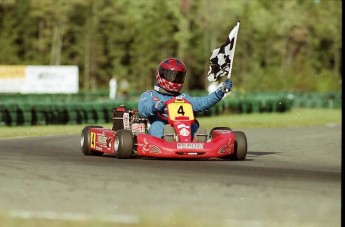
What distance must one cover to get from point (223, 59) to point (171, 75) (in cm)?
84

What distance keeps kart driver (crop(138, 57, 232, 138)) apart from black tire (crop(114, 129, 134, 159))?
49cm

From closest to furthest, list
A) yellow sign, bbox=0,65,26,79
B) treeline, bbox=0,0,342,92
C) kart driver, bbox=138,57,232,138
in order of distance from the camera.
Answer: kart driver, bbox=138,57,232,138, yellow sign, bbox=0,65,26,79, treeline, bbox=0,0,342,92

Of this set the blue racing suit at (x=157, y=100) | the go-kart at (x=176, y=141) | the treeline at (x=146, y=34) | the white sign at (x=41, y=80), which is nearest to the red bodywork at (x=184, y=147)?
the go-kart at (x=176, y=141)

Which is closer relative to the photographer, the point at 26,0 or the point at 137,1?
the point at 26,0

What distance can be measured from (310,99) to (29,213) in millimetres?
48249

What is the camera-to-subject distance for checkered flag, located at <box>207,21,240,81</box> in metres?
14.4

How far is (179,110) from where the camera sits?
45.0ft

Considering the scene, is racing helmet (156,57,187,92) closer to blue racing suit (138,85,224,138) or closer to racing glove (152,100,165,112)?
blue racing suit (138,85,224,138)

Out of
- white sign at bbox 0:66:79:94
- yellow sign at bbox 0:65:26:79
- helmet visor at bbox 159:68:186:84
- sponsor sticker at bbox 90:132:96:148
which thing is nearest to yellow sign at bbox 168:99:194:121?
helmet visor at bbox 159:68:186:84

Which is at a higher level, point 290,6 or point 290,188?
point 290,6

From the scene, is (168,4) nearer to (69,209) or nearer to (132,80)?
(132,80)

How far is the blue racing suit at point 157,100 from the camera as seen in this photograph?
13773 mm

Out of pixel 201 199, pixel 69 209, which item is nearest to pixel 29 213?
pixel 69 209

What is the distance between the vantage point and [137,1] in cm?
10744
